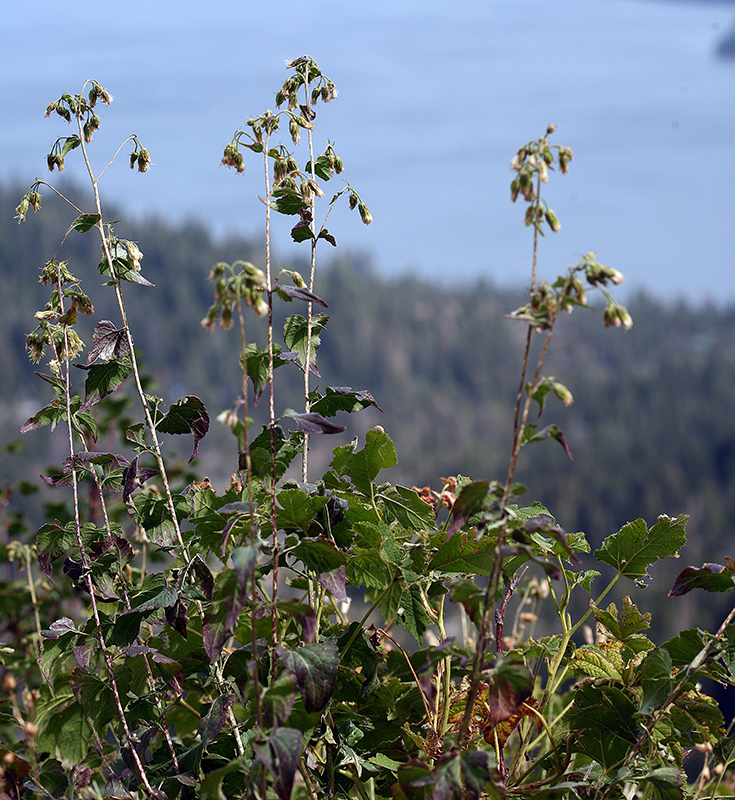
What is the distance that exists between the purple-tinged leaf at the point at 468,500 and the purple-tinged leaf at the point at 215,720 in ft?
1.81

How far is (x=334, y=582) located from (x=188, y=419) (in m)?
0.49

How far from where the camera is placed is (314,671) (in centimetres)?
124

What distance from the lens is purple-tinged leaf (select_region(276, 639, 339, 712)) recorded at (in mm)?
1228

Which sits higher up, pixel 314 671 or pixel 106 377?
pixel 106 377

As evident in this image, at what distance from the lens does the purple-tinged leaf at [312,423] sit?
125 cm

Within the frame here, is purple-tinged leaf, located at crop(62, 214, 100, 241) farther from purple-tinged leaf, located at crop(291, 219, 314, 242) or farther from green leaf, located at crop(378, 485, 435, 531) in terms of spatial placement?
green leaf, located at crop(378, 485, 435, 531)

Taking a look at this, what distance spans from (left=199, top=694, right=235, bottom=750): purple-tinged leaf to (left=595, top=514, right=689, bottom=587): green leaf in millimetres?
793

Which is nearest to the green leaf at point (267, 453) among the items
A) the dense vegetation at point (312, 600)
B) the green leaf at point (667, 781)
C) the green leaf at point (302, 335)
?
the dense vegetation at point (312, 600)

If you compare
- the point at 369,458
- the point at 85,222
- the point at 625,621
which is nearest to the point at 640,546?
the point at 625,621

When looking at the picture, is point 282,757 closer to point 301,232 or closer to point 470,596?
point 470,596

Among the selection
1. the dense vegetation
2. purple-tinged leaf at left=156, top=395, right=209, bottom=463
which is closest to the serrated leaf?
the dense vegetation

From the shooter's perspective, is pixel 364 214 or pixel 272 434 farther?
pixel 364 214

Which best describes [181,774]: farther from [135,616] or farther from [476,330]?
[476,330]

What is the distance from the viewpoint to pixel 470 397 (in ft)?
349
